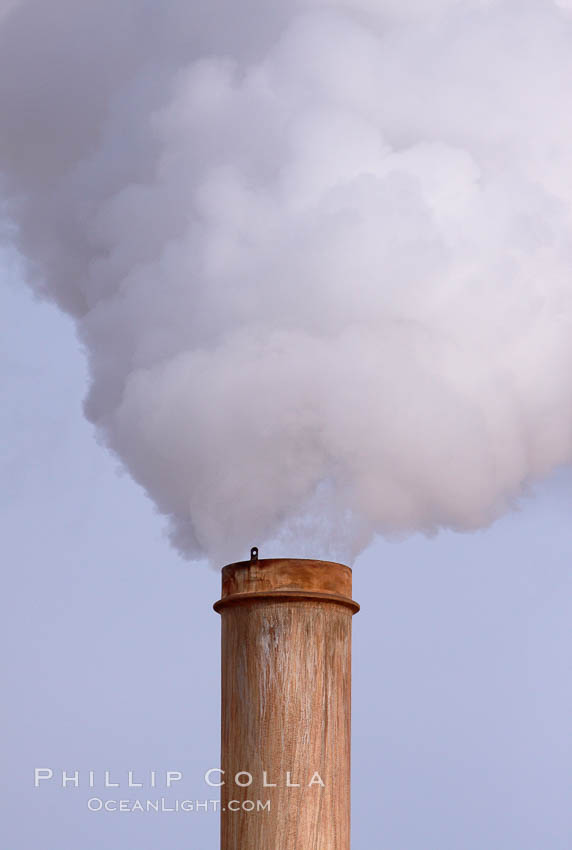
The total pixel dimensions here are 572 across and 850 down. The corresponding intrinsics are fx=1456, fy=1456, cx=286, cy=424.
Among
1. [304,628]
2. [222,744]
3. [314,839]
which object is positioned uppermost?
[304,628]

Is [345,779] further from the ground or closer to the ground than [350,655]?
closer to the ground

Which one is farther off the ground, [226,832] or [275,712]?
[275,712]

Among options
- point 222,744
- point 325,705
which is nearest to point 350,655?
point 325,705

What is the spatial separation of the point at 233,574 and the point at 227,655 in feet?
1.38

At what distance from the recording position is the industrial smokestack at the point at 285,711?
24.1 ft

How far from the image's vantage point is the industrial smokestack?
24.1ft

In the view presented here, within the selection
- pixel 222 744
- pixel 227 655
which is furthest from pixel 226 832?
pixel 227 655

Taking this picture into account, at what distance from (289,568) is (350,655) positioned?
1.94ft

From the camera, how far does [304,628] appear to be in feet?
24.4

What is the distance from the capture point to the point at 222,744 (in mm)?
7617

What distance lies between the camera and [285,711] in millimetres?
7383

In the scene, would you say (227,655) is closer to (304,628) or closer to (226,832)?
(304,628)

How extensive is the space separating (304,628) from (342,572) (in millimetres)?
438

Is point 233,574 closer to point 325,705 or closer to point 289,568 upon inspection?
point 289,568
